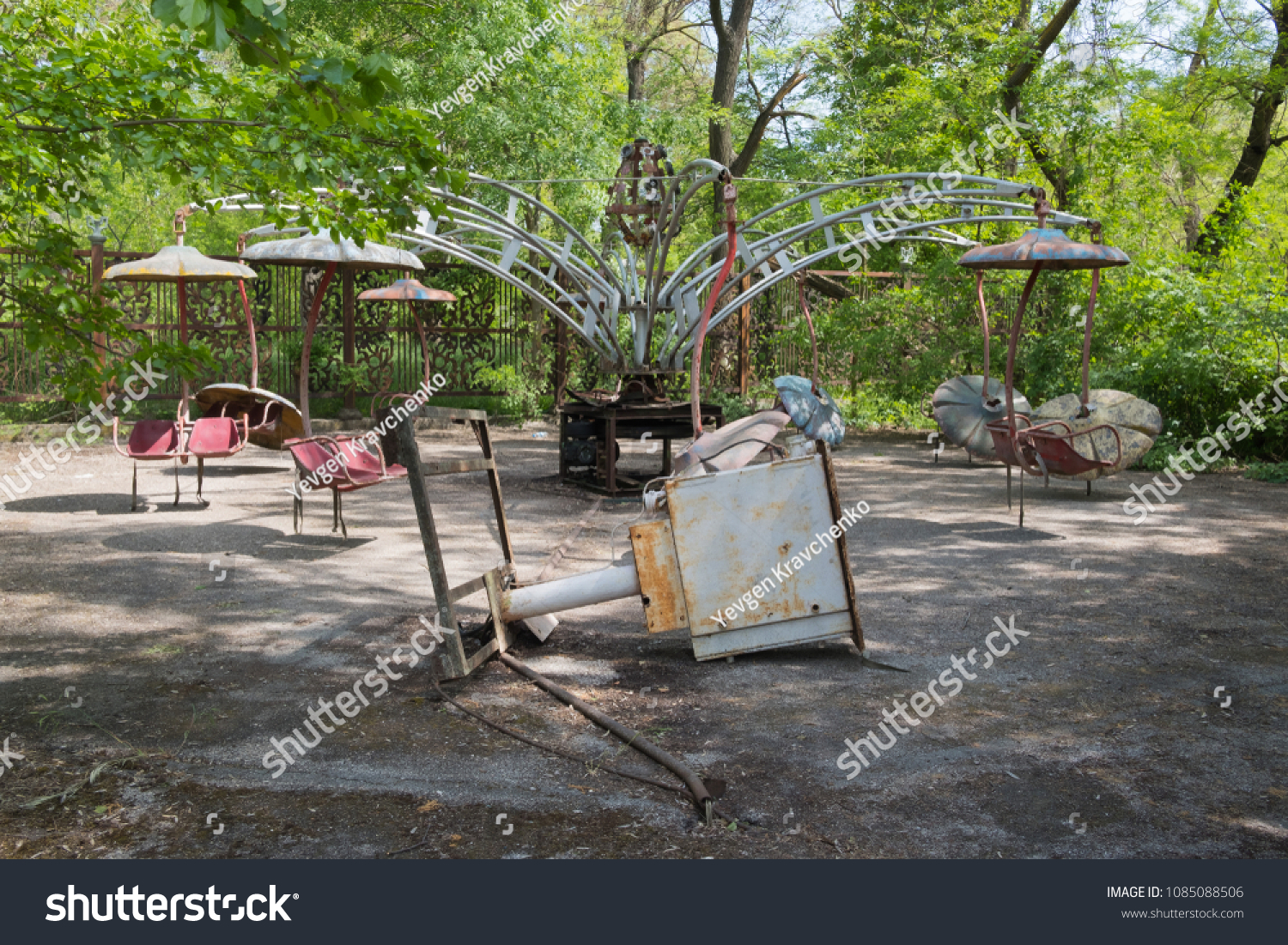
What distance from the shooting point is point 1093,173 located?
13672 mm

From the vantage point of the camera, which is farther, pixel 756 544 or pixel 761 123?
pixel 761 123

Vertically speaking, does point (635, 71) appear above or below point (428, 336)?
above

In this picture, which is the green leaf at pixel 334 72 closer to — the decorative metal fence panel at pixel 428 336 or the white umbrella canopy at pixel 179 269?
the white umbrella canopy at pixel 179 269

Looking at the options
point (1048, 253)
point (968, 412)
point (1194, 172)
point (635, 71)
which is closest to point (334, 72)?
point (1048, 253)

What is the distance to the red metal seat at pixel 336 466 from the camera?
7273mm

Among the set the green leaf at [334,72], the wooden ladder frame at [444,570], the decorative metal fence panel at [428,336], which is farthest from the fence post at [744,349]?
the green leaf at [334,72]

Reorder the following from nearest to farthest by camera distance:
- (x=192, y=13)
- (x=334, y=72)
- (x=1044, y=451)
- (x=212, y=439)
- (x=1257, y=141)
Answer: (x=192, y=13), (x=334, y=72), (x=1044, y=451), (x=212, y=439), (x=1257, y=141)

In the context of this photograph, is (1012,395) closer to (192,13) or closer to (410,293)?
(410,293)

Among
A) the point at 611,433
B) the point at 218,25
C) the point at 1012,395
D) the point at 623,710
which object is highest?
the point at 218,25

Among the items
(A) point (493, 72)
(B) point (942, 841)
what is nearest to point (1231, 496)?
(B) point (942, 841)

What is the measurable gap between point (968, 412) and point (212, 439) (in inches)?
301

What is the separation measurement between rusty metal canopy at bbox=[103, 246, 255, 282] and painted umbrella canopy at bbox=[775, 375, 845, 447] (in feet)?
17.3

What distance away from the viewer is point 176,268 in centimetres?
920

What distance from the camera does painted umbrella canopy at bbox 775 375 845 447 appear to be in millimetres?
11000
